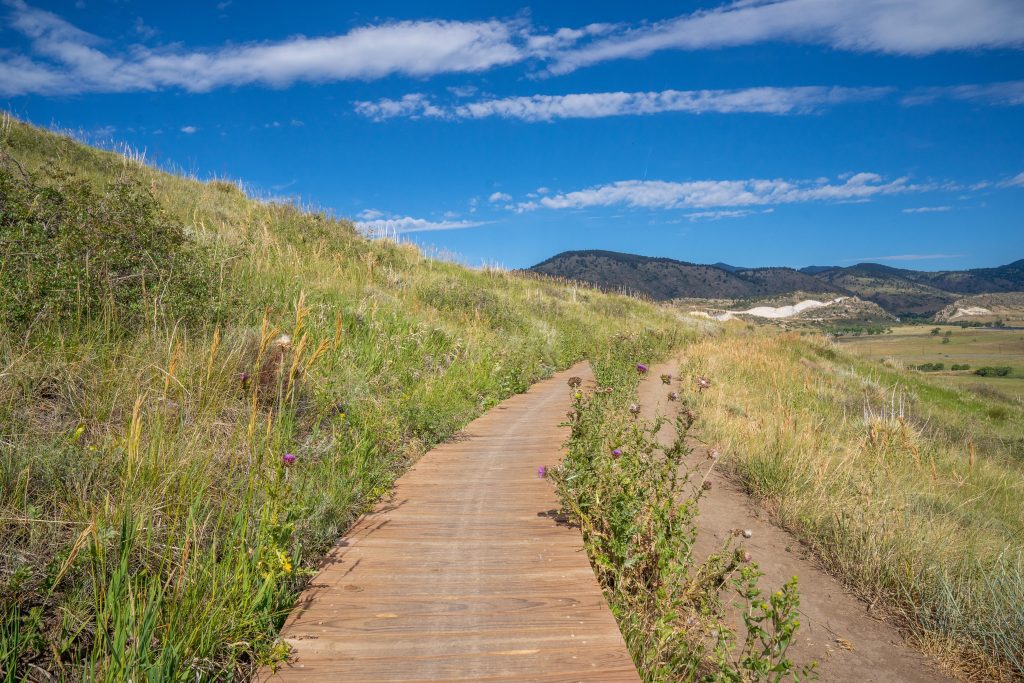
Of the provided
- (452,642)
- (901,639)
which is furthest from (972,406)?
(452,642)

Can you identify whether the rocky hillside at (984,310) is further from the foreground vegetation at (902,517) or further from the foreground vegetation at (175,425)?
the foreground vegetation at (175,425)

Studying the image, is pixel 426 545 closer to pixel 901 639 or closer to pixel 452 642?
pixel 452 642

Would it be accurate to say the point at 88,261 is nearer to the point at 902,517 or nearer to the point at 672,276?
the point at 902,517

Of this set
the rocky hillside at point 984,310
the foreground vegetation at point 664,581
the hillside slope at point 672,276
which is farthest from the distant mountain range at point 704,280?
the foreground vegetation at point 664,581

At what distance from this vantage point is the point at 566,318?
19781mm

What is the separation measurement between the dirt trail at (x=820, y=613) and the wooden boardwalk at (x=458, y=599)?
177 cm

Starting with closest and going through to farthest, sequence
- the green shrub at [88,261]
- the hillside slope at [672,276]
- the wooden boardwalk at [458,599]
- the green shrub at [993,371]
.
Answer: the wooden boardwalk at [458,599], the green shrub at [88,261], the green shrub at [993,371], the hillside slope at [672,276]

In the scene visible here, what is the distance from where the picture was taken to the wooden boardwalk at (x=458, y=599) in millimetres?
2646

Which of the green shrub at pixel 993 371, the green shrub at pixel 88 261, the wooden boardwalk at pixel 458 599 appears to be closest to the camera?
the wooden boardwalk at pixel 458 599

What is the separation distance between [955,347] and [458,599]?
106727mm

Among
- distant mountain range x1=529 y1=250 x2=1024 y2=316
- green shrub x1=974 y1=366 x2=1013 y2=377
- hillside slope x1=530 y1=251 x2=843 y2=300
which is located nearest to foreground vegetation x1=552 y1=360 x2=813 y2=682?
green shrub x1=974 y1=366 x2=1013 y2=377

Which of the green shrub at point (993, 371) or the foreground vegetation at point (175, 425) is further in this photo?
the green shrub at point (993, 371)

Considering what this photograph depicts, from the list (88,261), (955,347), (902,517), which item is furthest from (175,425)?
(955,347)

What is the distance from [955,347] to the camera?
84.6 metres
